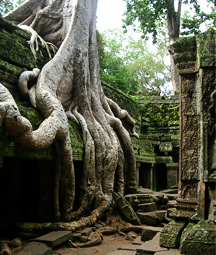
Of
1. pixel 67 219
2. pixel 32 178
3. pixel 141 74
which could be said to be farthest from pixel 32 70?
pixel 141 74

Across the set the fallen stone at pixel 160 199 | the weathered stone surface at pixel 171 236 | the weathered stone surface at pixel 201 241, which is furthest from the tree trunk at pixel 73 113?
the weathered stone surface at pixel 201 241

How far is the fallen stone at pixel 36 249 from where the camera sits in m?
3.76

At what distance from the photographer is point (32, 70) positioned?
5812 millimetres

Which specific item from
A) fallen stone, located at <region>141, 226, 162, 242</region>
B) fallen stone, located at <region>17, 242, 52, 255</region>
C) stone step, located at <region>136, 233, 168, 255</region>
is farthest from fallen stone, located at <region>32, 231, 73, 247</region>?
stone step, located at <region>136, 233, 168, 255</region>

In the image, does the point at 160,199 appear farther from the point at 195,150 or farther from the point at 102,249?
the point at 195,150

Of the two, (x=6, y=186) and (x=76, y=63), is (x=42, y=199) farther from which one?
(x=76, y=63)

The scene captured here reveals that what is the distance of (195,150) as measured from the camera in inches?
153

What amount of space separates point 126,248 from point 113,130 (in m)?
3.53

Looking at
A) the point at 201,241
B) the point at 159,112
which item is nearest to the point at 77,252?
the point at 201,241

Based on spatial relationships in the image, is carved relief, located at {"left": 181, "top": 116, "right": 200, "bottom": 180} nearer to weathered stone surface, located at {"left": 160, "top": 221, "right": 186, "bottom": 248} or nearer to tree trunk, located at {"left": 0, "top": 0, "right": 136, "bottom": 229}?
weathered stone surface, located at {"left": 160, "top": 221, "right": 186, "bottom": 248}

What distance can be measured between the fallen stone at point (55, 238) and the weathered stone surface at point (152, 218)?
5.63 feet

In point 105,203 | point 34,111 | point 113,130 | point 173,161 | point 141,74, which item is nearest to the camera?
point 34,111

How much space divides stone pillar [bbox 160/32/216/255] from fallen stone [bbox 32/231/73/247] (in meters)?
1.55

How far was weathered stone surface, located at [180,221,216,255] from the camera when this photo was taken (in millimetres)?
2814
